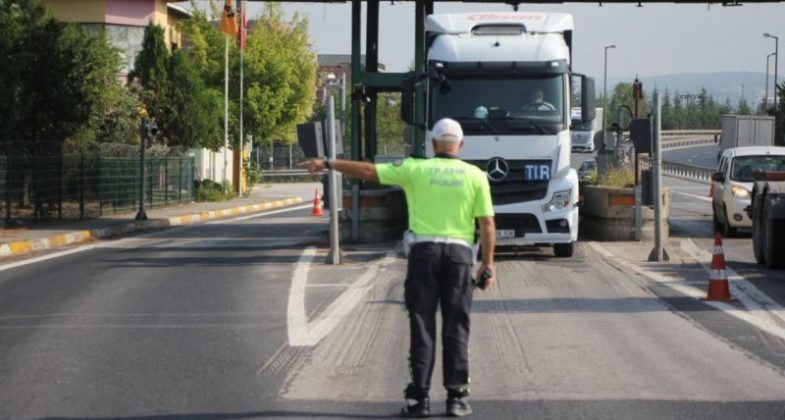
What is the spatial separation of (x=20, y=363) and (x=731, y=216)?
1886 centimetres

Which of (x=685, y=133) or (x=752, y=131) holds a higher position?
(x=685, y=133)

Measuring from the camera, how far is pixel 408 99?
66.5 feet

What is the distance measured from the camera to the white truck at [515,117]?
66.5ft

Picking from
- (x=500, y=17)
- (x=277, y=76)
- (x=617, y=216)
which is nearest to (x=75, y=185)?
(x=617, y=216)

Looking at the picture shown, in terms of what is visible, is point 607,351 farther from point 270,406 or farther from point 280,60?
point 280,60

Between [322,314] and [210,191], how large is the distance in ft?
129

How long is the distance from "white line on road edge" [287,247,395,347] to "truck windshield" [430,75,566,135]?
8.31ft

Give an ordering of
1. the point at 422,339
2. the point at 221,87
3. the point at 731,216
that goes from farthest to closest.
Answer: the point at 221,87, the point at 731,216, the point at 422,339

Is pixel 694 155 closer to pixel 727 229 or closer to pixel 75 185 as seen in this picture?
pixel 75 185

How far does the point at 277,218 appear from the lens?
40.8 m

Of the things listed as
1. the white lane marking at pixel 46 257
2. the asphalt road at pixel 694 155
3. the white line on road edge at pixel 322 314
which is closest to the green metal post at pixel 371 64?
the white lane marking at pixel 46 257

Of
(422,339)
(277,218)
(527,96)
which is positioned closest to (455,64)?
(527,96)

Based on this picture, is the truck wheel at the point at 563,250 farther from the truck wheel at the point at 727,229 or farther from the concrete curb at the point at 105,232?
the concrete curb at the point at 105,232

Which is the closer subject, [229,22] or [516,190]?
[516,190]
